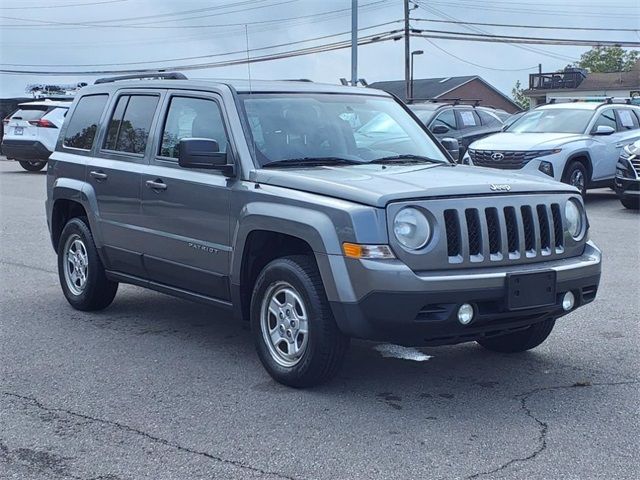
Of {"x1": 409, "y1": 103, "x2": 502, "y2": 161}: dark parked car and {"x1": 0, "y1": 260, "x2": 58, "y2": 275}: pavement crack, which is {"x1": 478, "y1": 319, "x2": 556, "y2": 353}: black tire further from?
{"x1": 409, "y1": 103, "x2": 502, "y2": 161}: dark parked car

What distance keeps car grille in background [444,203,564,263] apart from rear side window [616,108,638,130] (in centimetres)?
1271

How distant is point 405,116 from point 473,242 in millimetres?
2202

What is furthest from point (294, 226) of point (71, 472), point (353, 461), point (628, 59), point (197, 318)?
point (628, 59)

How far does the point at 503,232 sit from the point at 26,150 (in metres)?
20.2

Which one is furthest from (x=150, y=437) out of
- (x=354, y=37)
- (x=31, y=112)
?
(x=354, y=37)

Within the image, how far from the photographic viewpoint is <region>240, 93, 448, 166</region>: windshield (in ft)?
20.4

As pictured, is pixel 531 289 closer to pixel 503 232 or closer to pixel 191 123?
pixel 503 232

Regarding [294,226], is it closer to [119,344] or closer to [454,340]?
[454,340]

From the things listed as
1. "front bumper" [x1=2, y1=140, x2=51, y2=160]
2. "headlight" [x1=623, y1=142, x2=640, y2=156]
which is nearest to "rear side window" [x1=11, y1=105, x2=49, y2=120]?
"front bumper" [x1=2, y1=140, x2=51, y2=160]

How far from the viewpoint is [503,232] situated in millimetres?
5289

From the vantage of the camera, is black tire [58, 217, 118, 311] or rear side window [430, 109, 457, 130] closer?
black tire [58, 217, 118, 311]

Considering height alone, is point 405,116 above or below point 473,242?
above

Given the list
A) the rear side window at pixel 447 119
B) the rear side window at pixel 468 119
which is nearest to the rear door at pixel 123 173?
the rear side window at pixel 447 119

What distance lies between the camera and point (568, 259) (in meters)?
5.66
